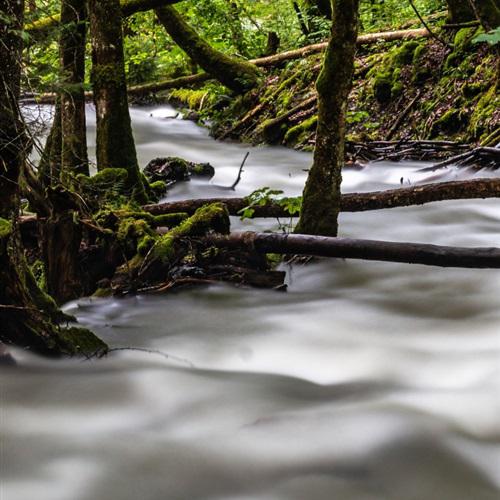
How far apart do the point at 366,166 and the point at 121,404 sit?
6376mm

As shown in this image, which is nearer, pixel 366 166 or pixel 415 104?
pixel 366 166

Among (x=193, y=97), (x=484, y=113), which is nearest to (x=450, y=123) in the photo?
(x=484, y=113)

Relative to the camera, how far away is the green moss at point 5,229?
2.86m

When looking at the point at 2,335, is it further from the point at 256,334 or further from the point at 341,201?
the point at 341,201

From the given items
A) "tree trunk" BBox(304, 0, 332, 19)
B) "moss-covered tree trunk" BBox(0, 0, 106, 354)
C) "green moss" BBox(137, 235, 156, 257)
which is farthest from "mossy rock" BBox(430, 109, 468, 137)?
"moss-covered tree trunk" BBox(0, 0, 106, 354)

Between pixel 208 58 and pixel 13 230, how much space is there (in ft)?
34.7

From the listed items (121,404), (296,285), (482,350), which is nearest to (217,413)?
(121,404)

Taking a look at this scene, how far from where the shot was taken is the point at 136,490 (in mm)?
2367

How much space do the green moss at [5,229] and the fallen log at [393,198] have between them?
2.74 m

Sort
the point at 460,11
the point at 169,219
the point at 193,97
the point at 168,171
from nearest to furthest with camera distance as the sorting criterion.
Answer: the point at 169,219, the point at 168,171, the point at 460,11, the point at 193,97

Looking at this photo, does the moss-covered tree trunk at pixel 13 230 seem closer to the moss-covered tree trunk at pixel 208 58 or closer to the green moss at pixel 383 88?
the green moss at pixel 383 88

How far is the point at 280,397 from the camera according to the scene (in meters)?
3.19

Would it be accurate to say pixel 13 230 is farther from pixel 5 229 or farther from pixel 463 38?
pixel 463 38

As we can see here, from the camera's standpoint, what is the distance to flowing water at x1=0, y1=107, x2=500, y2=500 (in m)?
2.44
